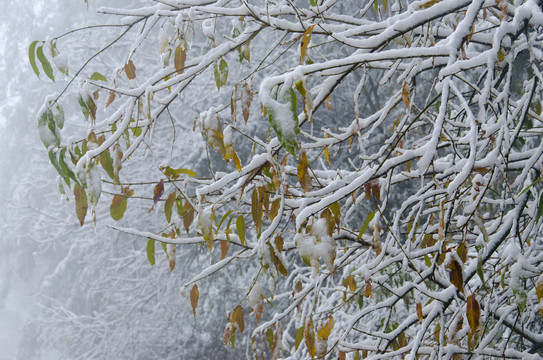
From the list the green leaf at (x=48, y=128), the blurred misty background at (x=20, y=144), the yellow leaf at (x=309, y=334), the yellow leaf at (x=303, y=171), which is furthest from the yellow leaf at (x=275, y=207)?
the blurred misty background at (x=20, y=144)

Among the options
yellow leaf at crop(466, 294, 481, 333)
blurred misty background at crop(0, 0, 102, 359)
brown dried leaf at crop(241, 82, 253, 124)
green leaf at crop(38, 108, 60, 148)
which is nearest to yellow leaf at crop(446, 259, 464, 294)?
yellow leaf at crop(466, 294, 481, 333)

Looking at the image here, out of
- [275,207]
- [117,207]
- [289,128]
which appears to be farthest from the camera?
[117,207]

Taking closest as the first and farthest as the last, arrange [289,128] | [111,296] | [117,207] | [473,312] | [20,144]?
[289,128] → [473,312] → [117,207] → [111,296] → [20,144]

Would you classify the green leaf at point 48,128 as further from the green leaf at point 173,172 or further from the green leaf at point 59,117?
the green leaf at point 173,172

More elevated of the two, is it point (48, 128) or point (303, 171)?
point (48, 128)

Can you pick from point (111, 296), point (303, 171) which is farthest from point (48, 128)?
point (111, 296)

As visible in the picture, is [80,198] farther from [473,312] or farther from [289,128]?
[473,312]

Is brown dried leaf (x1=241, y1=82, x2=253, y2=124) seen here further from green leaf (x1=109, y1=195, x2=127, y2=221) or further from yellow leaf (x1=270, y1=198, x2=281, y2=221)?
green leaf (x1=109, y1=195, x2=127, y2=221)

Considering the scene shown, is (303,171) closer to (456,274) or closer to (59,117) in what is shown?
(456,274)

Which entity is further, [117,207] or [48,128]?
[117,207]

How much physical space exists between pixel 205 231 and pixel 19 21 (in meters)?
18.8

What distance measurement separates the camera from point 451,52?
995 millimetres

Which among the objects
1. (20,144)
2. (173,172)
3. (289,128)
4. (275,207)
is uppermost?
(289,128)

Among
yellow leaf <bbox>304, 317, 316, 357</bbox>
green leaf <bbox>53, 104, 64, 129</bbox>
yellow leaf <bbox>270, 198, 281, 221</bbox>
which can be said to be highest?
green leaf <bbox>53, 104, 64, 129</bbox>
